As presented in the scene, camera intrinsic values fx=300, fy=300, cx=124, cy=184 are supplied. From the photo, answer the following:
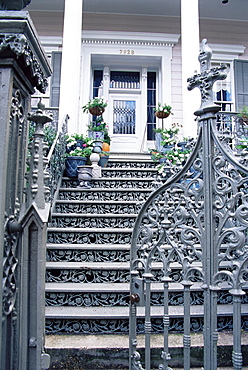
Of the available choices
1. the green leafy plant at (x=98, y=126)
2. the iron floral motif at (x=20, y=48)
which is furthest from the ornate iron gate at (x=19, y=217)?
the green leafy plant at (x=98, y=126)

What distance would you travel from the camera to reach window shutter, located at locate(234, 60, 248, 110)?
8336mm

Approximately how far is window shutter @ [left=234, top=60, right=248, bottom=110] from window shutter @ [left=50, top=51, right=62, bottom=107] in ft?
16.2

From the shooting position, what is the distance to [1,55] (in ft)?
3.60

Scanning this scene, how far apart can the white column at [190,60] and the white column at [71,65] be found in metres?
2.27

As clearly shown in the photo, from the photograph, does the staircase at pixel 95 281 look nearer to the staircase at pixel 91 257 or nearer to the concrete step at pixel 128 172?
the staircase at pixel 91 257

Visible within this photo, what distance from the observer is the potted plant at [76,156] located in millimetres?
5254

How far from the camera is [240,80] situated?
27.5ft

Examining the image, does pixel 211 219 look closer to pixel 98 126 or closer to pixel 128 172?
pixel 128 172

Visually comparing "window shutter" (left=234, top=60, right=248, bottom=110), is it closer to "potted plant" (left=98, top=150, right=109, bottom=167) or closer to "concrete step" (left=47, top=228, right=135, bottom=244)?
"potted plant" (left=98, top=150, right=109, bottom=167)

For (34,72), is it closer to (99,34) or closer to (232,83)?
(99,34)

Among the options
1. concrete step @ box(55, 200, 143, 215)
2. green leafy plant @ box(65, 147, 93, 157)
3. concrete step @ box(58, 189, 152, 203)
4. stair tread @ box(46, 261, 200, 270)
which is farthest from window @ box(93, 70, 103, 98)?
stair tread @ box(46, 261, 200, 270)

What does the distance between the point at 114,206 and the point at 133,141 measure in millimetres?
4245

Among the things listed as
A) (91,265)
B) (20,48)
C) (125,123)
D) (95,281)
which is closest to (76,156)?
(91,265)

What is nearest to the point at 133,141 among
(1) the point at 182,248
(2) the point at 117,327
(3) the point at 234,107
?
(3) the point at 234,107
